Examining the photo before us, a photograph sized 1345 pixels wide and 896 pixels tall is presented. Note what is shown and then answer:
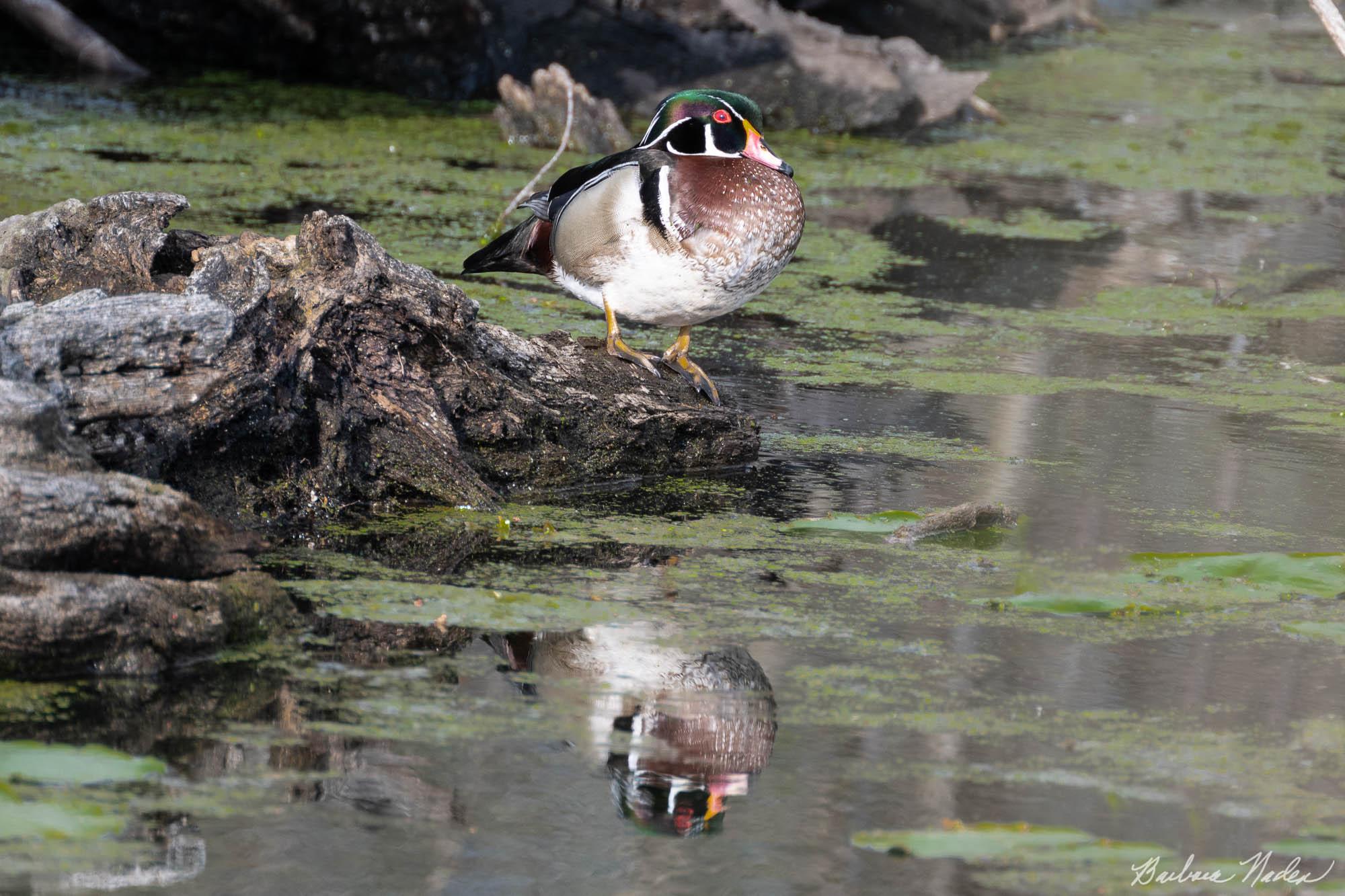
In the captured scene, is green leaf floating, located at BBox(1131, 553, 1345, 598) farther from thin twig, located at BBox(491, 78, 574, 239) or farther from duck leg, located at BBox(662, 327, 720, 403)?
thin twig, located at BBox(491, 78, 574, 239)

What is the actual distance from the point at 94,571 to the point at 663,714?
1.04 meters

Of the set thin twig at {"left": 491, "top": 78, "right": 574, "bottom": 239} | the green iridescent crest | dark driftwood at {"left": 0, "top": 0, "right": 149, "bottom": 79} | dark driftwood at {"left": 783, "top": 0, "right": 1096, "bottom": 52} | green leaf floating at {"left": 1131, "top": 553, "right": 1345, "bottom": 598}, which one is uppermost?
dark driftwood at {"left": 783, "top": 0, "right": 1096, "bottom": 52}

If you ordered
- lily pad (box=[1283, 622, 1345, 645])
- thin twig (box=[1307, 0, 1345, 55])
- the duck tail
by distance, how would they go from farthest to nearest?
the duck tail
thin twig (box=[1307, 0, 1345, 55])
lily pad (box=[1283, 622, 1345, 645])

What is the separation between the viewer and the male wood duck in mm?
4055

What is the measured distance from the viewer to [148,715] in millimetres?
2529

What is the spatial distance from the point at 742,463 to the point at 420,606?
55.8 inches

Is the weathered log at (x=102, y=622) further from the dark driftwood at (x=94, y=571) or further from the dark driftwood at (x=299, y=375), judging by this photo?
the dark driftwood at (x=299, y=375)

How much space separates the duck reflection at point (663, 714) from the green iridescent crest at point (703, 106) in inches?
70.5

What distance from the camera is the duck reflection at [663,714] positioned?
240 centimetres

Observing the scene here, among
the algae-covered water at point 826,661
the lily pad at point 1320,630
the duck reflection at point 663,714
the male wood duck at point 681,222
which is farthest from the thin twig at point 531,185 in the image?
the lily pad at point 1320,630

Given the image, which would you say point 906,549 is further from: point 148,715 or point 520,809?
point 148,715
